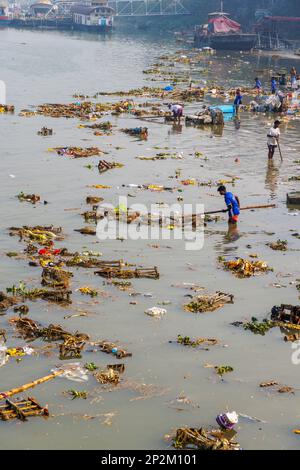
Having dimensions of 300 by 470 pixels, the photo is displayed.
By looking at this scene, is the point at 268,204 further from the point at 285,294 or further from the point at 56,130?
the point at 56,130

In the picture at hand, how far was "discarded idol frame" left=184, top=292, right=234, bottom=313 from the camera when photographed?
13.4 meters

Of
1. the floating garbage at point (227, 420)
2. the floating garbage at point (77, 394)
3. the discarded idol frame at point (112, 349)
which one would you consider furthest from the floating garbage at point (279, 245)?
the floating garbage at point (77, 394)

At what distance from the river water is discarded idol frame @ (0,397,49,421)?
0.35 ft

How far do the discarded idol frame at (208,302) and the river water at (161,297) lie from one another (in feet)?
0.54

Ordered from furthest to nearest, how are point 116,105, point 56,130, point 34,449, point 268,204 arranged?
point 116,105 → point 56,130 → point 268,204 → point 34,449

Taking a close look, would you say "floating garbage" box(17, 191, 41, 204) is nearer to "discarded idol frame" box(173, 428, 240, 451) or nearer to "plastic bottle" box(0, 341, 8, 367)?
"plastic bottle" box(0, 341, 8, 367)

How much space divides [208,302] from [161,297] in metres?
1.02

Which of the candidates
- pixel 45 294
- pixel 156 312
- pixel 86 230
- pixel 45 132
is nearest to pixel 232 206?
pixel 86 230

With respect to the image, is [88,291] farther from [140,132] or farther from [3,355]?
[140,132]

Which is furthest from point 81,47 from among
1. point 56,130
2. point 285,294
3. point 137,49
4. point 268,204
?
point 285,294

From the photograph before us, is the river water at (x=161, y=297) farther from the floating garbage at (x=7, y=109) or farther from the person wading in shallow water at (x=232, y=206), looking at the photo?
the floating garbage at (x=7, y=109)

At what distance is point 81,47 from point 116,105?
5350 cm

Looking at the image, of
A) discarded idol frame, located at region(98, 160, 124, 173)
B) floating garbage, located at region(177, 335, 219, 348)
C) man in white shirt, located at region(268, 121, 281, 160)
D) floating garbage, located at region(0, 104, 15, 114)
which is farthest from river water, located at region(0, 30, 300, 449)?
floating garbage, located at region(0, 104, 15, 114)

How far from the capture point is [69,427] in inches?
382
